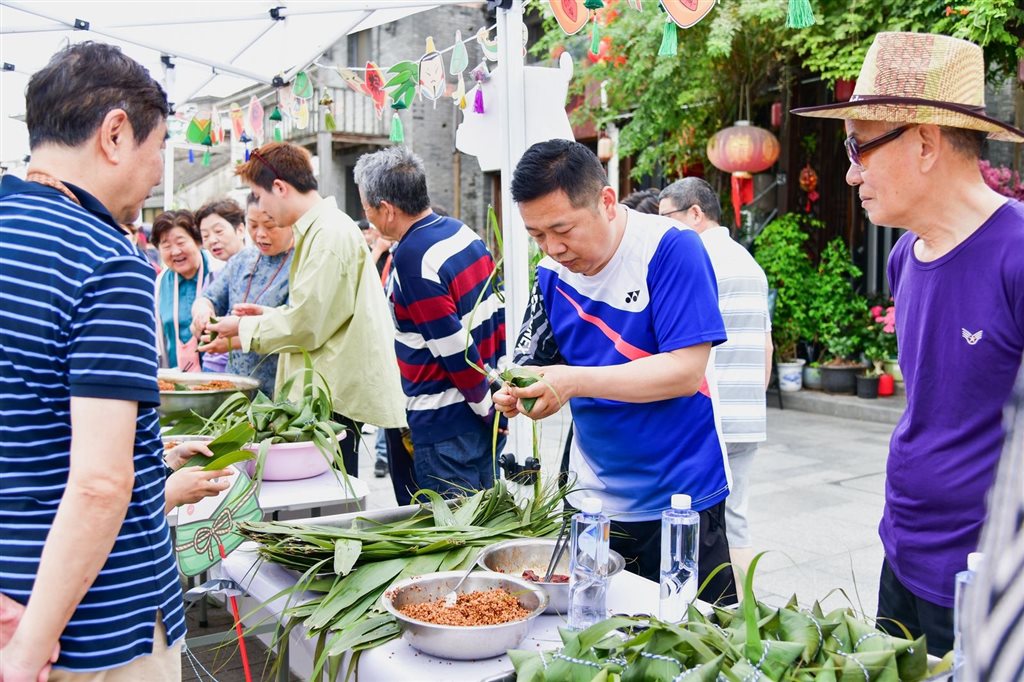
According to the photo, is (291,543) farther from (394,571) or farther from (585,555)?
(585,555)

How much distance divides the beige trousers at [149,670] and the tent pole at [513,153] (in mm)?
1885

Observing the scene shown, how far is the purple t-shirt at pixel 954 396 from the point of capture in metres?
1.78

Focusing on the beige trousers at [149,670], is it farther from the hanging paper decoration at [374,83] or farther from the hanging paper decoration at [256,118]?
the hanging paper decoration at [256,118]

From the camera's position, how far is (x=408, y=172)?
375 centimetres

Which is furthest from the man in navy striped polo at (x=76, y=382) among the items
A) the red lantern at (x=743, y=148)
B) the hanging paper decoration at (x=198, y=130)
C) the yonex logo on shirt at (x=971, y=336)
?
the red lantern at (x=743, y=148)

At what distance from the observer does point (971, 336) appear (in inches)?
71.1

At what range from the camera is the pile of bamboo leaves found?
1839mm

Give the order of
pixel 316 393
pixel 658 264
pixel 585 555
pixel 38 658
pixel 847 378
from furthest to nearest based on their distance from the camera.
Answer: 1. pixel 847 378
2. pixel 316 393
3. pixel 658 264
4. pixel 585 555
5. pixel 38 658

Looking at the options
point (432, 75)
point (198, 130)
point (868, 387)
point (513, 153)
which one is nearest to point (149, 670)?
point (513, 153)

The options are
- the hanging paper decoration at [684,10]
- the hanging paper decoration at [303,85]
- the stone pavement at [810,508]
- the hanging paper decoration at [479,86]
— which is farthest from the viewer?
the hanging paper decoration at [303,85]

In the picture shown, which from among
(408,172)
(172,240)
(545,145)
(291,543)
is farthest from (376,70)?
(291,543)

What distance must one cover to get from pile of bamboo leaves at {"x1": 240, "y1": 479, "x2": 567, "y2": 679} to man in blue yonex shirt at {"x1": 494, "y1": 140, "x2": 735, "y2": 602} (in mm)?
191

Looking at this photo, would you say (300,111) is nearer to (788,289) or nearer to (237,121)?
(237,121)

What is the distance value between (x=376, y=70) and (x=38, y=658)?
5.31 m
